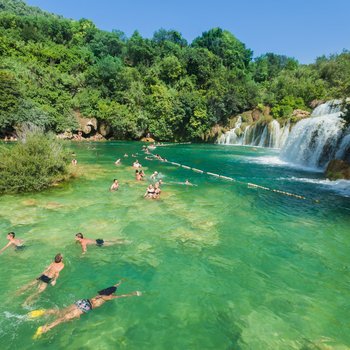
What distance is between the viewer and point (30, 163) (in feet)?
64.7

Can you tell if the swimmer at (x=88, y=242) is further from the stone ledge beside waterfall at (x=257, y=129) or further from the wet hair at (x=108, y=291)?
the stone ledge beside waterfall at (x=257, y=129)

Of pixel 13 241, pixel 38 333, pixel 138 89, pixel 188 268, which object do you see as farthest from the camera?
pixel 138 89

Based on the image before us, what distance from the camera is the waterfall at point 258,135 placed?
5331 centimetres

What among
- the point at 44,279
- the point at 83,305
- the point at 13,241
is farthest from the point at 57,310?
the point at 13,241

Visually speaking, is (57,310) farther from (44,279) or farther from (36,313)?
(44,279)

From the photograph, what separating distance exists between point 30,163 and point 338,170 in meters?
24.1

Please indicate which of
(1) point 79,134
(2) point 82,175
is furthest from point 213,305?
(1) point 79,134

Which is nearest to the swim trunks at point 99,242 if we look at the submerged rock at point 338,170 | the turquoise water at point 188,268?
the turquoise water at point 188,268

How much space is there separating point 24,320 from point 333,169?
26370 mm

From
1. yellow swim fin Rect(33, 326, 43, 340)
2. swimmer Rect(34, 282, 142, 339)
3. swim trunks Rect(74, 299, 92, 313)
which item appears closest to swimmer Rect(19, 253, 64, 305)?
swimmer Rect(34, 282, 142, 339)

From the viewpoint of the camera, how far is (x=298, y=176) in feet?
93.2

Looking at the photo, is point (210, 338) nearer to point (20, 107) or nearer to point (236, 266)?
point (236, 266)

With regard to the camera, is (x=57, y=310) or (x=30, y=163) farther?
(x=30, y=163)

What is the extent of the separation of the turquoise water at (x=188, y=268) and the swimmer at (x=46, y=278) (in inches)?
9.8
